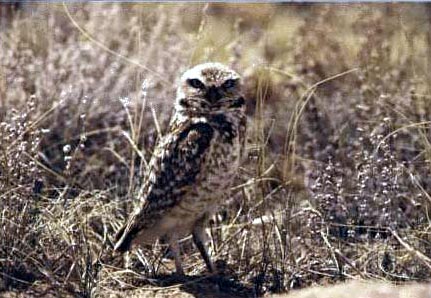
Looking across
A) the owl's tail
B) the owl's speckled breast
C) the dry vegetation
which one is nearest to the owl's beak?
the owl's speckled breast

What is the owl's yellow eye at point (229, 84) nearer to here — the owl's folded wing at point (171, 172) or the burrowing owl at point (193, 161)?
the burrowing owl at point (193, 161)

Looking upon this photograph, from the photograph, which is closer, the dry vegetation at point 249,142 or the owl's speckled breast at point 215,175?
the owl's speckled breast at point 215,175

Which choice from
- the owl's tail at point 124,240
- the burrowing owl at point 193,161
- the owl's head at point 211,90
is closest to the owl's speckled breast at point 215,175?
the burrowing owl at point 193,161

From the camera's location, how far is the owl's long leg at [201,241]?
387 centimetres

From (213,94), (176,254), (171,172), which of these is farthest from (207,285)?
(213,94)

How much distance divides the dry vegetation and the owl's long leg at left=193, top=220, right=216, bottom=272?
0.06 m

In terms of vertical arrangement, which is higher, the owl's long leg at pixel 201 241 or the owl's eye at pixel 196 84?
the owl's eye at pixel 196 84

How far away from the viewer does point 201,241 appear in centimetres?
388

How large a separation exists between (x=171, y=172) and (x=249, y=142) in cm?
68

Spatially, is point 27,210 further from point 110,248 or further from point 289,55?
point 289,55

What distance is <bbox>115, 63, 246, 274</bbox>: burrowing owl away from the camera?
3.70 meters

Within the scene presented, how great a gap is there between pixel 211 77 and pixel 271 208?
645 millimetres

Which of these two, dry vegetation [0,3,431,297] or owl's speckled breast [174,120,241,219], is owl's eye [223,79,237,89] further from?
dry vegetation [0,3,431,297]

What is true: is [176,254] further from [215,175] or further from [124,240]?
[215,175]
